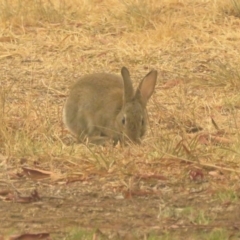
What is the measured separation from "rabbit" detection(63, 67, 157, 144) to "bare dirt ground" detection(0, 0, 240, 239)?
131 mm

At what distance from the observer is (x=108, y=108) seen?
312 inches

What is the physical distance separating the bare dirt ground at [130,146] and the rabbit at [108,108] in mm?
131

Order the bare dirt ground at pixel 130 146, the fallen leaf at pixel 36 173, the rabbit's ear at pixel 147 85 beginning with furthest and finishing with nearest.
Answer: the rabbit's ear at pixel 147 85, the fallen leaf at pixel 36 173, the bare dirt ground at pixel 130 146

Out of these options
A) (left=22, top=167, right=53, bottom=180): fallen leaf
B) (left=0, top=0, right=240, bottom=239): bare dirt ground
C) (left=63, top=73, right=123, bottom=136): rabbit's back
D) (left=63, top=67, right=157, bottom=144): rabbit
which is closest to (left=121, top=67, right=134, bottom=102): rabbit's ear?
(left=63, top=67, right=157, bottom=144): rabbit

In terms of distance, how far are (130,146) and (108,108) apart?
1184 mm

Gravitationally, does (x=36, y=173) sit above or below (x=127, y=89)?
below

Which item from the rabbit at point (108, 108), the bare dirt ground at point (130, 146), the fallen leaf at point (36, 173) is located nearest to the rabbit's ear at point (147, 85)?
the rabbit at point (108, 108)

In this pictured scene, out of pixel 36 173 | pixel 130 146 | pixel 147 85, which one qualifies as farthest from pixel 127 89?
pixel 36 173

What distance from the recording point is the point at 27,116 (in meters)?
7.71

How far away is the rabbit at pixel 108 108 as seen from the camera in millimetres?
7597

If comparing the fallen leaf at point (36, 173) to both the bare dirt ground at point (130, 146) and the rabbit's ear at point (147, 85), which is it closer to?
the bare dirt ground at point (130, 146)

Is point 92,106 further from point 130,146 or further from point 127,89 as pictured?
point 130,146

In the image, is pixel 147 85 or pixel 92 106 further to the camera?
pixel 92 106

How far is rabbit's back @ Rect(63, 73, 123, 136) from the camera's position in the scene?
25.9 ft
